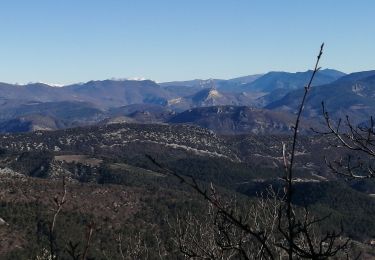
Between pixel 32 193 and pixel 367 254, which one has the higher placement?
pixel 32 193

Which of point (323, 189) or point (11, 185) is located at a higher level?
point (11, 185)

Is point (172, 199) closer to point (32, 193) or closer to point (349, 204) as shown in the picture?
point (32, 193)

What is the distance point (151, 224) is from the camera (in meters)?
120

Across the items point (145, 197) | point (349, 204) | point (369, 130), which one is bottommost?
point (349, 204)

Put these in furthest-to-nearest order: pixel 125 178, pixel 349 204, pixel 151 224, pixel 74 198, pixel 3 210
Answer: pixel 125 178
pixel 349 204
pixel 74 198
pixel 151 224
pixel 3 210

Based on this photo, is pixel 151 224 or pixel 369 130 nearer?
pixel 369 130

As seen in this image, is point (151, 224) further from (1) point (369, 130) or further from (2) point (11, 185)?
(1) point (369, 130)

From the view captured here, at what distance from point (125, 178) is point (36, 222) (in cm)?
8795

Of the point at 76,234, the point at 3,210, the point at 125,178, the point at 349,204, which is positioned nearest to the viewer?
the point at 76,234

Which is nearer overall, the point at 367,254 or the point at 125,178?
the point at 367,254

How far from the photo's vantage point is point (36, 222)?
10638cm

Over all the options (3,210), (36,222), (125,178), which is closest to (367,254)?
(36,222)

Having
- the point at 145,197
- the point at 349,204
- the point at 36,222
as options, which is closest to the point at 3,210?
the point at 36,222

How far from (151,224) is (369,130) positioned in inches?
4533
